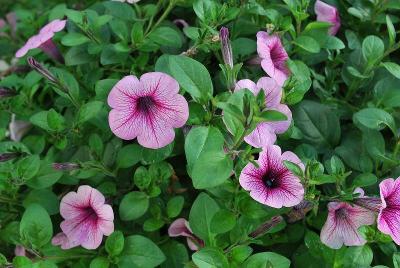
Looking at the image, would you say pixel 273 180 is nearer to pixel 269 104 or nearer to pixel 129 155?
pixel 269 104

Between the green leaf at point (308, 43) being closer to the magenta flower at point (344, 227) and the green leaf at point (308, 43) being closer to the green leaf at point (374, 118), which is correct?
the green leaf at point (374, 118)

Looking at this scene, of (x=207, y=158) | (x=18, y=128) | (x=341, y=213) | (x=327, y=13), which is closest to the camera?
(x=207, y=158)

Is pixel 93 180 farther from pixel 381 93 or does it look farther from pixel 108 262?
pixel 381 93

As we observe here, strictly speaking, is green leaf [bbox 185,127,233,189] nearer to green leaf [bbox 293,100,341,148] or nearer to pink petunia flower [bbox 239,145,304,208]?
pink petunia flower [bbox 239,145,304,208]

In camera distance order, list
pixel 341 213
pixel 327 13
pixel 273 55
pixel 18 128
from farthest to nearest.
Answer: pixel 18 128, pixel 327 13, pixel 273 55, pixel 341 213

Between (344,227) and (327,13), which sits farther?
(327,13)

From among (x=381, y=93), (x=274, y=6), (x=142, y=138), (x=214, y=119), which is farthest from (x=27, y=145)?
(x=381, y=93)

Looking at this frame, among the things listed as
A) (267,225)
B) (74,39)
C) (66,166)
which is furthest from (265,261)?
(74,39)
